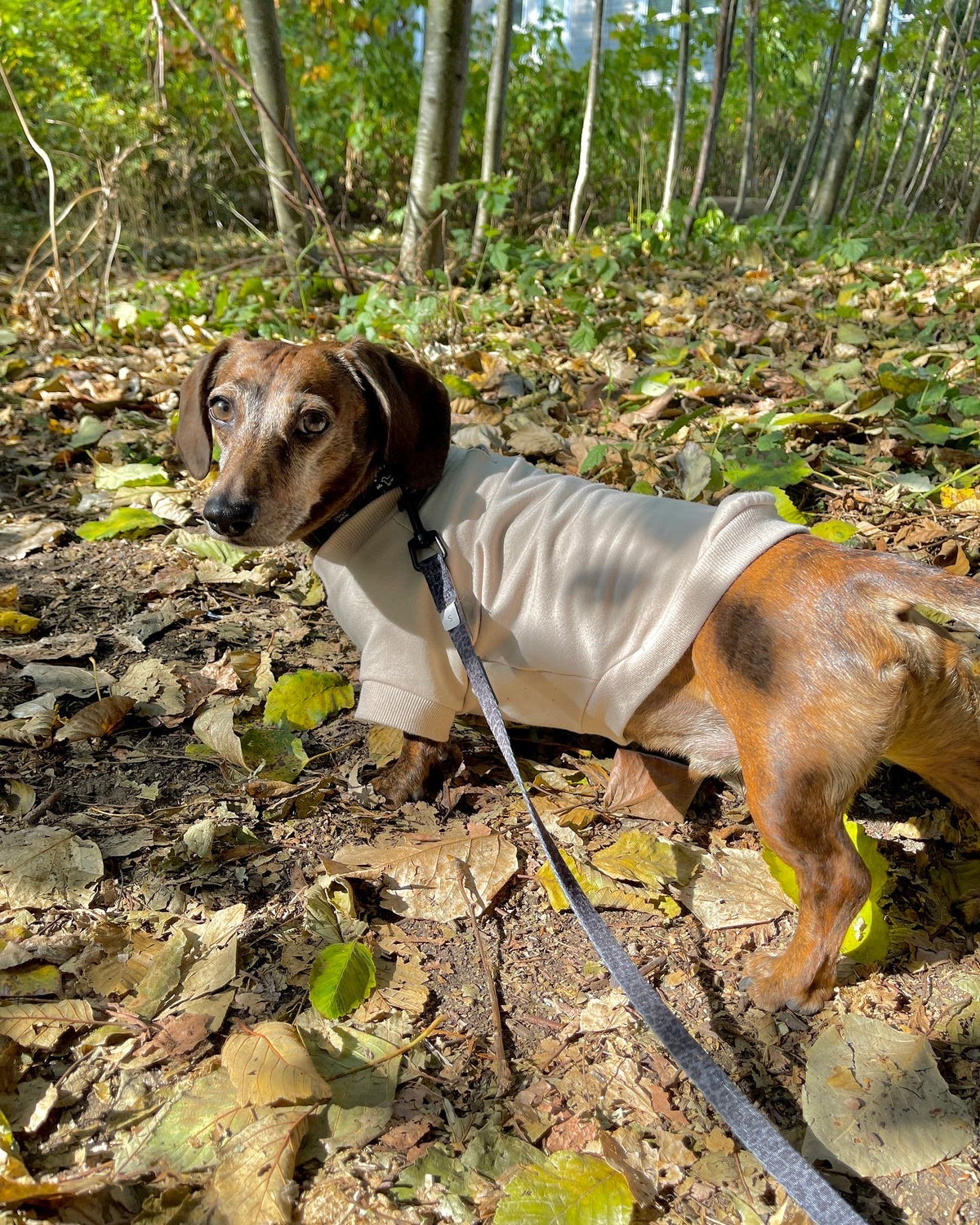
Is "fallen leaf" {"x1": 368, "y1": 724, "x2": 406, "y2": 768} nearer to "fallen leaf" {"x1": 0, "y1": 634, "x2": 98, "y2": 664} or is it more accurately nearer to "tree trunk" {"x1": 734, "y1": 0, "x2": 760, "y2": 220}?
"fallen leaf" {"x1": 0, "y1": 634, "x2": 98, "y2": 664}

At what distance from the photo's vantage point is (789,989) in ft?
8.09

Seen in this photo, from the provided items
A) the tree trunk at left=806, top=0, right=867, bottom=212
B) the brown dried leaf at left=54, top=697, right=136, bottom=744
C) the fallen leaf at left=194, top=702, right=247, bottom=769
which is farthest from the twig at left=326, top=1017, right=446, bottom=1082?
the tree trunk at left=806, top=0, right=867, bottom=212

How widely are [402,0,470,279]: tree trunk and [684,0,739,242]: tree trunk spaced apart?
3.32 metres

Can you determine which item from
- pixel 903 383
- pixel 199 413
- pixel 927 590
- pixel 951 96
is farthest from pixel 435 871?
pixel 951 96

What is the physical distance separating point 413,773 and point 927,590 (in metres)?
1.82

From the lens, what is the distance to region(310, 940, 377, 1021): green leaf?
2320 mm

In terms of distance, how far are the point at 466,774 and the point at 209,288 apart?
7656mm

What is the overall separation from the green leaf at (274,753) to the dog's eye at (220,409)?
3.88 feet

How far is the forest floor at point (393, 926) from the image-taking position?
1972 millimetres

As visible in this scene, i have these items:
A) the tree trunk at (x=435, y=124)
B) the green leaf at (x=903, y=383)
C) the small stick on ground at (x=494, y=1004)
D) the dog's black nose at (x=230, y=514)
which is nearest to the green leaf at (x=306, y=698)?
the dog's black nose at (x=230, y=514)

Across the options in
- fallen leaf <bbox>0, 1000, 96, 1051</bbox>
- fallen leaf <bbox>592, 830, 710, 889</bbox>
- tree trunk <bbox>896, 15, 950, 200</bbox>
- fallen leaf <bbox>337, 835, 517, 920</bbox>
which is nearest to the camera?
fallen leaf <bbox>0, 1000, 96, 1051</bbox>

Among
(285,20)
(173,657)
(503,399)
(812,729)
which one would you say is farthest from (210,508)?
(285,20)

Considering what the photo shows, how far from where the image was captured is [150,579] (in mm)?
4422

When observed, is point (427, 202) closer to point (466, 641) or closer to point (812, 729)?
point (466, 641)
